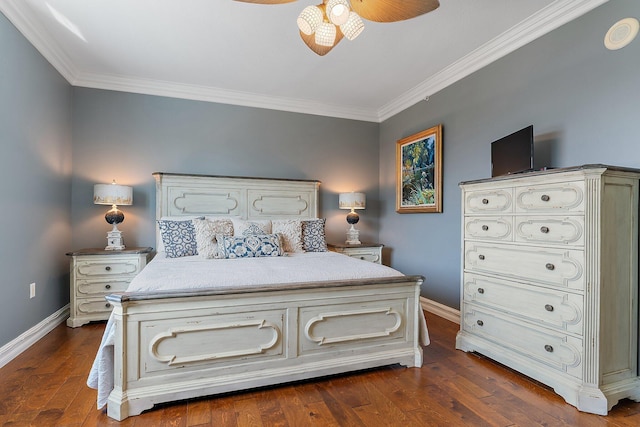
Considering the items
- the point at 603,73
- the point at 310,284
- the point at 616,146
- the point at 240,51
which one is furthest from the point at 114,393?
the point at 603,73

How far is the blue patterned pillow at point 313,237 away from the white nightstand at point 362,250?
1.55 feet

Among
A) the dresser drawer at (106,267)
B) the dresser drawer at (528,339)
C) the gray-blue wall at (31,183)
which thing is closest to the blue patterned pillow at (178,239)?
the dresser drawer at (106,267)

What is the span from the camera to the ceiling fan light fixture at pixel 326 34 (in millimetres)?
1790

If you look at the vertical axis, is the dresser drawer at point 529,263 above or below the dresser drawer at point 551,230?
below

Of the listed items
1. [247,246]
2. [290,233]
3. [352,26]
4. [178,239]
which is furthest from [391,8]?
[178,239]

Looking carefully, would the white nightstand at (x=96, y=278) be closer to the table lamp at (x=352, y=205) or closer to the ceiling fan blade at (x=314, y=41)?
the table lamp at (x=352, y=205)

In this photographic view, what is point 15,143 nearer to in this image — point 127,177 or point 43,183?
point 43,183

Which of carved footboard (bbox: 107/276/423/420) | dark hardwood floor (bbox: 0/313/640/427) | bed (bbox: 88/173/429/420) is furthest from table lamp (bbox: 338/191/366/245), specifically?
dark hardwood floor (bbox: 0/313/640/427)

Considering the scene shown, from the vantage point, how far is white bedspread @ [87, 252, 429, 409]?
1.75 metres

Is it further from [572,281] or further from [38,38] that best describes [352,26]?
[38,38]

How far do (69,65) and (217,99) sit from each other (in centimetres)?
146

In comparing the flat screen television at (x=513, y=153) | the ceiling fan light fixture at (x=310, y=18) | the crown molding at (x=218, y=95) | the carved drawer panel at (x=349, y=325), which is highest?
the crown molding at (x=218, y=95)

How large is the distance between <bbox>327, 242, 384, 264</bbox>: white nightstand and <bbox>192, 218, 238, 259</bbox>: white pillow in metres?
1.40

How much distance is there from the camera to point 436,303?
3602 millimetres
